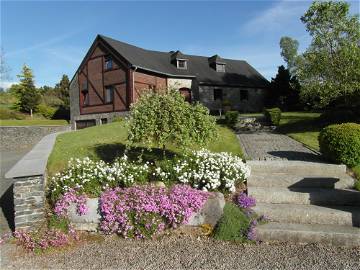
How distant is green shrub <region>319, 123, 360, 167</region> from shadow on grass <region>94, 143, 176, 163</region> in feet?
14.5

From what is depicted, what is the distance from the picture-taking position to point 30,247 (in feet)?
18.3

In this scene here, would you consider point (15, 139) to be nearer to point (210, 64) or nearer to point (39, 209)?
point (39, 209)

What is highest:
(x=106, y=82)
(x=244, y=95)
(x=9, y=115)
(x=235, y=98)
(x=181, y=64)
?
(x=181, y=64)

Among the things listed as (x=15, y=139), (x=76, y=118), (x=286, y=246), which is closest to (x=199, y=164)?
(x=286, y=246)

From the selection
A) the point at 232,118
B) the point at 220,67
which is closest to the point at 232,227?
the point at 232,118

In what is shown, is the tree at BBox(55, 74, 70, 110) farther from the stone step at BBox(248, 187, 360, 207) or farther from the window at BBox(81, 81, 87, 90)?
the stone step at BBox(248, 187, 360, 207)

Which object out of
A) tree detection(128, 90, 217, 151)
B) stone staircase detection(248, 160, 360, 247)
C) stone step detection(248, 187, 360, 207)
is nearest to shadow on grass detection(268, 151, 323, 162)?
stone staircase detection(248, 160, 360, 247)

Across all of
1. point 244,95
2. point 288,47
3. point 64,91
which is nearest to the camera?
point 244,95

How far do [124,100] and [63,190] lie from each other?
64.0ft

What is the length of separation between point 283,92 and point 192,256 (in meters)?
30.1

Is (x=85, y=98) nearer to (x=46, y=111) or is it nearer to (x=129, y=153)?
(x=46, y=111)

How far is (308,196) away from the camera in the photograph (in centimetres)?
670

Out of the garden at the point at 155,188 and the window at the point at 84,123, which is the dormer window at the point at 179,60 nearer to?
the window at the point at 84,123

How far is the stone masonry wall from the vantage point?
598 centimetres
